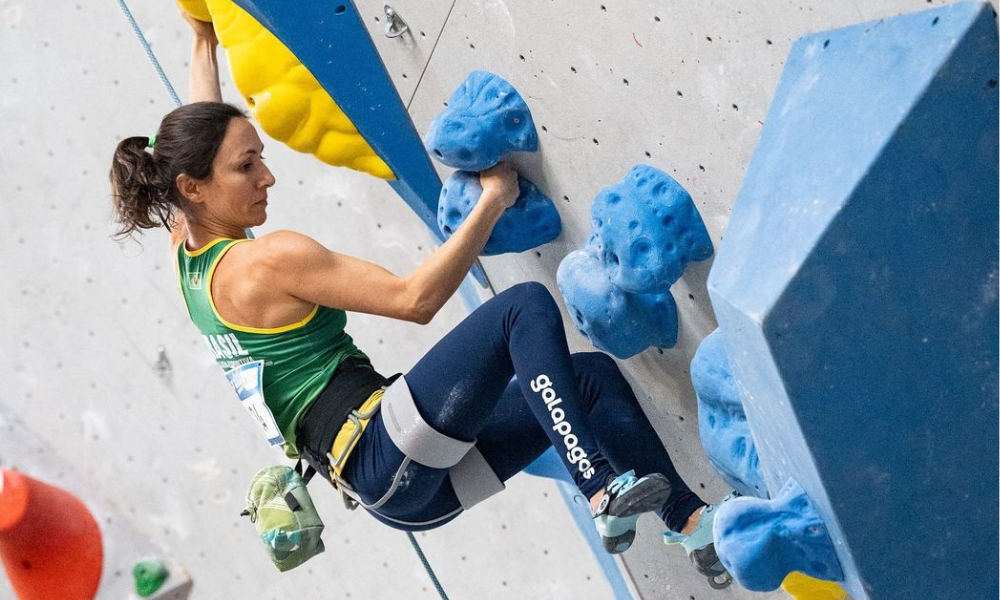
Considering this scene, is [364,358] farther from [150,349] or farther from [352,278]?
[150,349]

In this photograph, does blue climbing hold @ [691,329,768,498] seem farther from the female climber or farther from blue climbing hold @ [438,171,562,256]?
blue climbing hold @ [438,171,562,256]

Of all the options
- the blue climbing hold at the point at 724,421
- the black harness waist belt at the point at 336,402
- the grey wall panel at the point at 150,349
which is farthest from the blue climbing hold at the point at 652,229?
the grey wall panel at the point at 150,349

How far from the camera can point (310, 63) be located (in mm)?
2514

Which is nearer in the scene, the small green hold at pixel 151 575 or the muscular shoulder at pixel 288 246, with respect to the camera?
the muscular shoulder at pixel 288 246

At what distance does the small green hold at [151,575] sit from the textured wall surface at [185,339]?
7cm

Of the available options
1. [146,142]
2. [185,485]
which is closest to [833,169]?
[146,142]

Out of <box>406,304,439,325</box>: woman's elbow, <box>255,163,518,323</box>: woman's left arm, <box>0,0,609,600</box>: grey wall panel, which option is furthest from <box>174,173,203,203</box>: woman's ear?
<box>0,0,609,600</box>: grey wall panel

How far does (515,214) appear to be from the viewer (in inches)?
90.7

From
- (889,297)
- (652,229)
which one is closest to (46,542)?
(652,229)

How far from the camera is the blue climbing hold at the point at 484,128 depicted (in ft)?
7.16

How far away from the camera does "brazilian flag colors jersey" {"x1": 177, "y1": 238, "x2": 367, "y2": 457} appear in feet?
6.98

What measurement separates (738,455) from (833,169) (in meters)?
0.70

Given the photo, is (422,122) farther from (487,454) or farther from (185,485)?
(185,485)

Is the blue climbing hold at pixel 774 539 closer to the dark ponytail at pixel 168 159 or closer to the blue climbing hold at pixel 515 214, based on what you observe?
the blue climbing hold at pixel 515 214
